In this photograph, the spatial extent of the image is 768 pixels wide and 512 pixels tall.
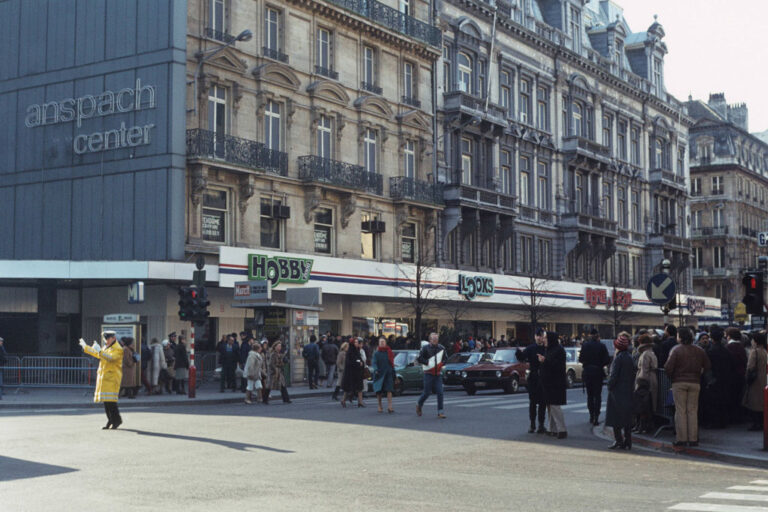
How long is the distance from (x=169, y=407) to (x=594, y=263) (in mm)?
38572

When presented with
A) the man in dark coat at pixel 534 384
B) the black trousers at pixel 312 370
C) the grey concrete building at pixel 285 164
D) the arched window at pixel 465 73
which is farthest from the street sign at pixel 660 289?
the arched window at pixel 465 73

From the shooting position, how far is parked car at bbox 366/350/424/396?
30.2 m

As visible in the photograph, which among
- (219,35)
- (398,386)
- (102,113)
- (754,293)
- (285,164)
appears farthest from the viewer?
(285,164)

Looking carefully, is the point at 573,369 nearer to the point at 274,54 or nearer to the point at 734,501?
the point at 274,54

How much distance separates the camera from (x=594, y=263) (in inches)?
2306

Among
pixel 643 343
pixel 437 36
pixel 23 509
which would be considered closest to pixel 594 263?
pixel 437 36

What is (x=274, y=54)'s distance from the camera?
37.0 meters

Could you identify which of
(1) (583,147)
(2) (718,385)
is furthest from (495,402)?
(1) (583,147)

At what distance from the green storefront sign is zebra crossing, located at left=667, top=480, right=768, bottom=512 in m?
24.1

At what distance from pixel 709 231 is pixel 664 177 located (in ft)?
69.6

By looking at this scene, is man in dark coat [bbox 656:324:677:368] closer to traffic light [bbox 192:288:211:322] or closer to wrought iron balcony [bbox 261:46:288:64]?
traffic light [bbox 192:288:211:322]

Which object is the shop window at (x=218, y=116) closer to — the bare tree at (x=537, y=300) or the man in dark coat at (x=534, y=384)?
the man in dark coat at (x=534, y=384)

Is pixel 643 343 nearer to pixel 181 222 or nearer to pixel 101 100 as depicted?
pixel 181 222

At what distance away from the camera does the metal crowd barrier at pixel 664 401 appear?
17359mm
